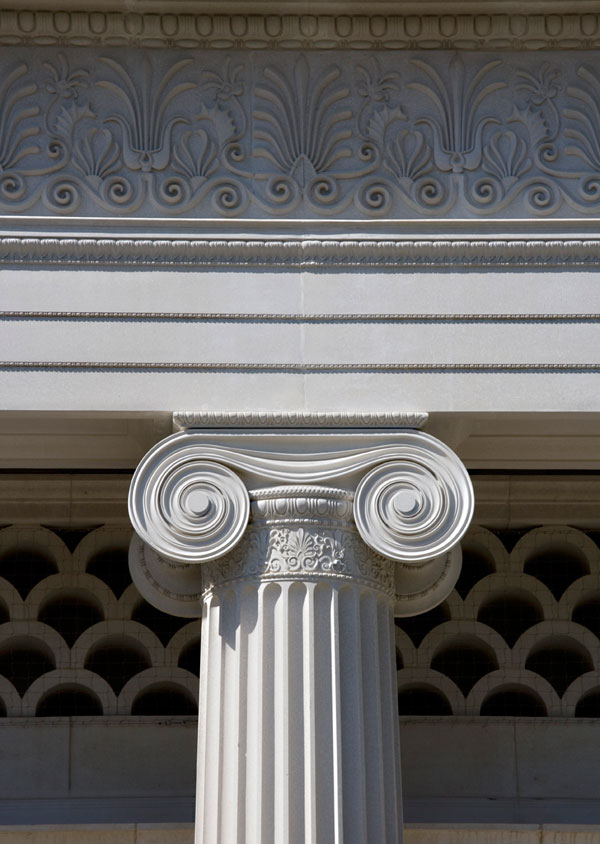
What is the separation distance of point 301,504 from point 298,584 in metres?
0.51

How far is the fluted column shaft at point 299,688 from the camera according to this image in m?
8.95

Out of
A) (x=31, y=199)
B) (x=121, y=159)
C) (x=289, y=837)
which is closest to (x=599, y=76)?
(x=121, y=159)

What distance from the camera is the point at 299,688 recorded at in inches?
359

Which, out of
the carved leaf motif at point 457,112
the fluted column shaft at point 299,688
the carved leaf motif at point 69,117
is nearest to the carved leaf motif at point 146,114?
the carved leaf motif at point 69,117

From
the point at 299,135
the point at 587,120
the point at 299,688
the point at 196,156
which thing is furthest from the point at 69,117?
the point at 299,688

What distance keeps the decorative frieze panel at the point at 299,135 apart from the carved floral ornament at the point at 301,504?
1.69m

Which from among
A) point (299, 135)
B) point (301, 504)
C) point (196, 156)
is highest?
point (299, 135)

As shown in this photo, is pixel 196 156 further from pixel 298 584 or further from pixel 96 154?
pixel 298 584

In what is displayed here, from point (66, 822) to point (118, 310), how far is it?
436 centimetres

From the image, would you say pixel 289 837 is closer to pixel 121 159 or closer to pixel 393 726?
pixel 393 726

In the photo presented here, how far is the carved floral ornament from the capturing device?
30.7ft

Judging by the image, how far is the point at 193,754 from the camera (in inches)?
475

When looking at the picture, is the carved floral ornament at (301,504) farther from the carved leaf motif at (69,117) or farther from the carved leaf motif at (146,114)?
the carved leaf motif at (69,117)

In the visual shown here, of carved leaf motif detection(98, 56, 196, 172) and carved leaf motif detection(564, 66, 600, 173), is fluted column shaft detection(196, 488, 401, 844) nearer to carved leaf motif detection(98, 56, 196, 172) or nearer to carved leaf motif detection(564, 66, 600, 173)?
carved leaf motif detection(98, 56, 196, 172)
